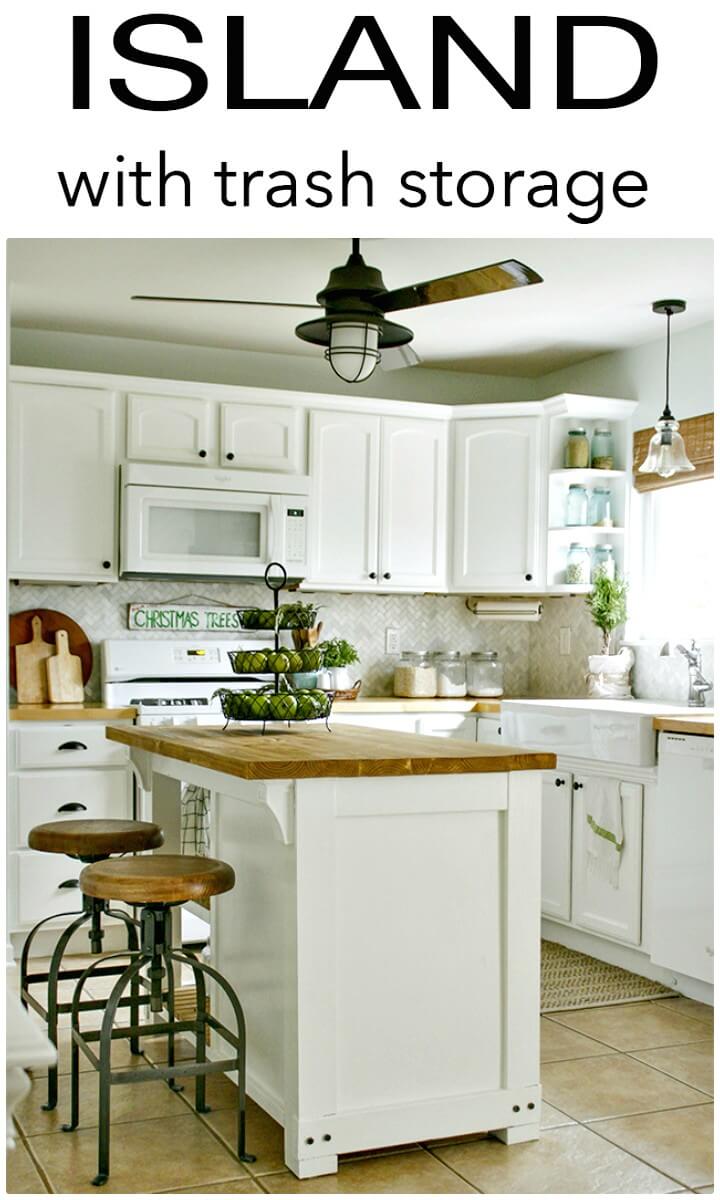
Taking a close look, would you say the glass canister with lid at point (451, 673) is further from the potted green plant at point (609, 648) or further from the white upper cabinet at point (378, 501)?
the potted green plant at point (609, 648)

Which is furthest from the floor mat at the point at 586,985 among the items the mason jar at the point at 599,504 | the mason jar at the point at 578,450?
the mason jar at the point at 578,450

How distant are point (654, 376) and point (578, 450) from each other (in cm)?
45

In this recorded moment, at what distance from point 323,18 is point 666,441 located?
2726 millimetres

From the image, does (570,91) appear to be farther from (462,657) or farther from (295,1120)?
(462,657)

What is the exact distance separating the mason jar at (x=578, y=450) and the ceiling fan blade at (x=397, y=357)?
1.66m

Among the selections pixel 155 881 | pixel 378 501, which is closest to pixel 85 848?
pixel 155 881

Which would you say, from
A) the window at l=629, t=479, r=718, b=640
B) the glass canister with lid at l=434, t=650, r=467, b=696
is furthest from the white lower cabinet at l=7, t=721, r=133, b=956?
the window at l=629, t=479, r=718, b=640

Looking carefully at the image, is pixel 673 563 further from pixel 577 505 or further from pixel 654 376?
pixel 654 376

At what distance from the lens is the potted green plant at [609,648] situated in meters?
5.17

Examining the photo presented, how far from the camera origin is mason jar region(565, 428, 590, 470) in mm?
5285

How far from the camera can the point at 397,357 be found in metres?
3.73

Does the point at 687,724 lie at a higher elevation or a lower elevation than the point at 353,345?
lower

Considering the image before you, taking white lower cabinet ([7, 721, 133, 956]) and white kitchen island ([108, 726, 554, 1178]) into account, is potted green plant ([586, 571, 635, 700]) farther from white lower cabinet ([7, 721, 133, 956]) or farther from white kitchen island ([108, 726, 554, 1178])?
white kitchen island ([108, 726, 554, 1178])

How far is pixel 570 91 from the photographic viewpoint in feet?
7.13
